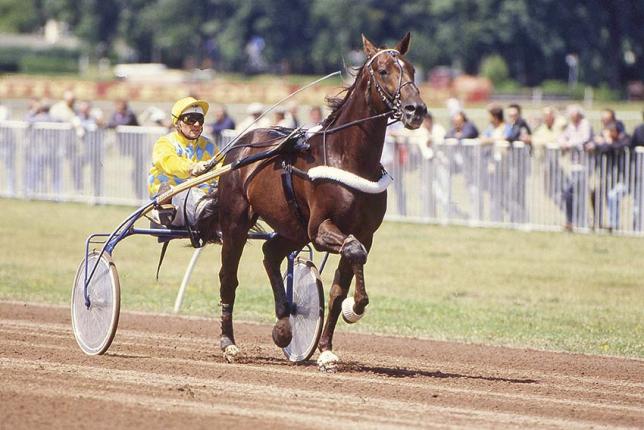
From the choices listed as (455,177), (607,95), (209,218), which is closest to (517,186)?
(455,177)

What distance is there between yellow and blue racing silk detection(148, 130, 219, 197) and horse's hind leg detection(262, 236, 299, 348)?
34.5 inches

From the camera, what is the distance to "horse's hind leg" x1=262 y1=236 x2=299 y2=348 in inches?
406

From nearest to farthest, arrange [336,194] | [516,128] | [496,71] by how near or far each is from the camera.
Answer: [336,194]
[516,128]
[496,71]

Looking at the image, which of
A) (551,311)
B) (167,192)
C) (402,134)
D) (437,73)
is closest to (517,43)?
(437,73)

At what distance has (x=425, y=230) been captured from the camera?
21.1 m

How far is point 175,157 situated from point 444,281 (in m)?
6.57

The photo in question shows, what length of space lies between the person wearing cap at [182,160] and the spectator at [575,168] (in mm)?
9905

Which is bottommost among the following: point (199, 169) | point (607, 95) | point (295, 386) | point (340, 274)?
point (295, 386)

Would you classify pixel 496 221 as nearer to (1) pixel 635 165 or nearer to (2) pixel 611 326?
(1) pixel 635 165

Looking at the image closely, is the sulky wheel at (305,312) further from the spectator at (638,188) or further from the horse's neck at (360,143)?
the spectator at (638,188)

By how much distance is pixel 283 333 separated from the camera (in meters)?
10.3

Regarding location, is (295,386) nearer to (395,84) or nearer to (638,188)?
(395,84)

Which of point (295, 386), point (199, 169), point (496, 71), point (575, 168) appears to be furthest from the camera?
point (496, 71)

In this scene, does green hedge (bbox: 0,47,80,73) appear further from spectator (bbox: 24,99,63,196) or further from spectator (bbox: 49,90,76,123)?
spectator (bbox: 24,99,63,196)
